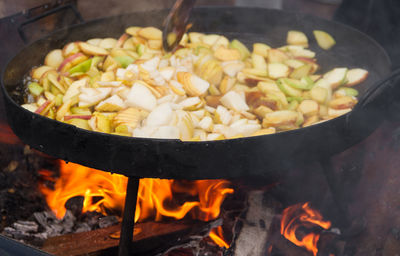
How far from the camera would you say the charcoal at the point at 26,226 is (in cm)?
237

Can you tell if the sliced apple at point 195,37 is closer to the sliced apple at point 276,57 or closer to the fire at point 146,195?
the sliced apple at point 276,57

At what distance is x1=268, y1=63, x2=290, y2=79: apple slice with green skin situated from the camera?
8.73ft

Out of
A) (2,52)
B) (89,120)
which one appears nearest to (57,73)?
(89,120)

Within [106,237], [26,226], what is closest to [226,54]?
[106,237]

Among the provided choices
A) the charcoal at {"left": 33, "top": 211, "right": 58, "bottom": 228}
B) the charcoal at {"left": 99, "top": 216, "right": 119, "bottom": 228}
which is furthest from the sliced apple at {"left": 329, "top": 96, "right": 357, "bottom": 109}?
the charcoal at {"left": 33, "top": 211, "right": 58, "bottom": 228}

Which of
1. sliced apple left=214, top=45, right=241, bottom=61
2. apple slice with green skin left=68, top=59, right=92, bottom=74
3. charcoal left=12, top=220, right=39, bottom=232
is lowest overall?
charcoal left=12, top=220, right=39, bottom=232

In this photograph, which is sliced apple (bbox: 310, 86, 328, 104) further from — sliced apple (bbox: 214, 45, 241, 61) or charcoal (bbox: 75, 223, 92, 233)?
charcoal (bbox: 75, 223, 92, 233)

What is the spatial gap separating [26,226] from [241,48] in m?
1.88

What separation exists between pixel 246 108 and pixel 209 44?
0.90 m

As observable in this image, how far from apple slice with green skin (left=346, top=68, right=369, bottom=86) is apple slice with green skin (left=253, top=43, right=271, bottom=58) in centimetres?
60

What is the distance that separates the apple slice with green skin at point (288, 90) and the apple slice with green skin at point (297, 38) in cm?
65

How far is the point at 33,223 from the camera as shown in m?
2.41

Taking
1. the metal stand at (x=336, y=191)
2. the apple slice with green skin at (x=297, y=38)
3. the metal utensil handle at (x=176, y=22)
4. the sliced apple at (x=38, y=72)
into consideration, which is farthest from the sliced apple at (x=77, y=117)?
the apple slice with green skin at (x=297, y=38)

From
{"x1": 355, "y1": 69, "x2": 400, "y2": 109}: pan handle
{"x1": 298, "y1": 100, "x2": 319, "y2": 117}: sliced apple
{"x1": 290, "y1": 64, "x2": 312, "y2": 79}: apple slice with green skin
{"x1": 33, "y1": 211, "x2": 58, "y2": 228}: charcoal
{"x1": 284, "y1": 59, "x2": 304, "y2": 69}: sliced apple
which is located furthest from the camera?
{"x1": 284, "y1": 59, "x2": 304, "y2": 69}: sliced apple
